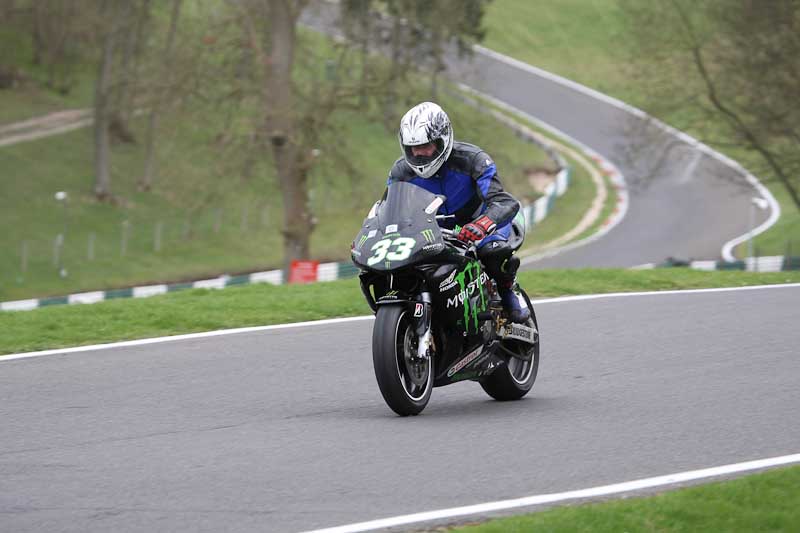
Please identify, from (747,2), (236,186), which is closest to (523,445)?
(236,186)

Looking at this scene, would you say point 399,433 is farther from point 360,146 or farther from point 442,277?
point 360,146

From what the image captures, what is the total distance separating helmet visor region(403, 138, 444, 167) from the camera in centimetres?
805

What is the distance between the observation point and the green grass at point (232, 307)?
10.9 metres

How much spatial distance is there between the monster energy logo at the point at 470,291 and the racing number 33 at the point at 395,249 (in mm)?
528

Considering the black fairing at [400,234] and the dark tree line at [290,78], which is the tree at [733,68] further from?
the black fairing at [400,234]

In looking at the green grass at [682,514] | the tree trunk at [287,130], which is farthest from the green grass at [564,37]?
the green grass at [682,514]

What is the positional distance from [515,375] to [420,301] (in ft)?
4.71

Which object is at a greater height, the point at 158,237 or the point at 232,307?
the point at 232,307

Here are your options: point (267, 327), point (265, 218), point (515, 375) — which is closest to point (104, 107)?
point (265, 218)

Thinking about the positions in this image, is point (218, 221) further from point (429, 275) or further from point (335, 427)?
point (335, 427)

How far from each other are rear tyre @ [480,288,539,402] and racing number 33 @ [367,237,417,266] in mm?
1351

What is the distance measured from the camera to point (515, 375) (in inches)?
351

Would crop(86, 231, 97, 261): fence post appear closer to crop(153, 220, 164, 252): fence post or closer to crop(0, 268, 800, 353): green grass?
crop(153, 220, 164, 252): fence post

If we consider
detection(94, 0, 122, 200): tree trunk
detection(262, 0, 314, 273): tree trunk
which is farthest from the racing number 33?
detection(94, 0, 122, 200): tree trunk
